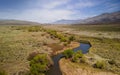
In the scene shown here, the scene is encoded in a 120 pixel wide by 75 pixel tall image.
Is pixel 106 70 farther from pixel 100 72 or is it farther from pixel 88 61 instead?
pixel 88 61

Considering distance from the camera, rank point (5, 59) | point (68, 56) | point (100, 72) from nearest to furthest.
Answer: point (100, 72)
point (5, 59)
point (68, 56)

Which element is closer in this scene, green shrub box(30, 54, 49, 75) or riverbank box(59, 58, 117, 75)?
green shrub box(30, 54, 49, 75)

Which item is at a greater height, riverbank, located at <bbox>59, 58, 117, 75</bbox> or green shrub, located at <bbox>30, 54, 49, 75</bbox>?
green shrub, located at <bbox>30, 54, 49, 75</bbox>

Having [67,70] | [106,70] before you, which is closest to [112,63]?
[106,70]

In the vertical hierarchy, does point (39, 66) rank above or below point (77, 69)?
above

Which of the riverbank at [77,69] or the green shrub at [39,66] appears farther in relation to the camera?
the riverbank at [77,69]

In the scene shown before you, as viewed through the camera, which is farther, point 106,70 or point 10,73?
point 106,70

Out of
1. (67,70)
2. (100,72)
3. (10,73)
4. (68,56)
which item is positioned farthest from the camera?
(68,56)

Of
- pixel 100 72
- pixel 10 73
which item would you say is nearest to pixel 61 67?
pixel 100 72

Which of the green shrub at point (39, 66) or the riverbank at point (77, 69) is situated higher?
the green shrub at point (39, 66)

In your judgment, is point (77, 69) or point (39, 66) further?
point (77, 69)
